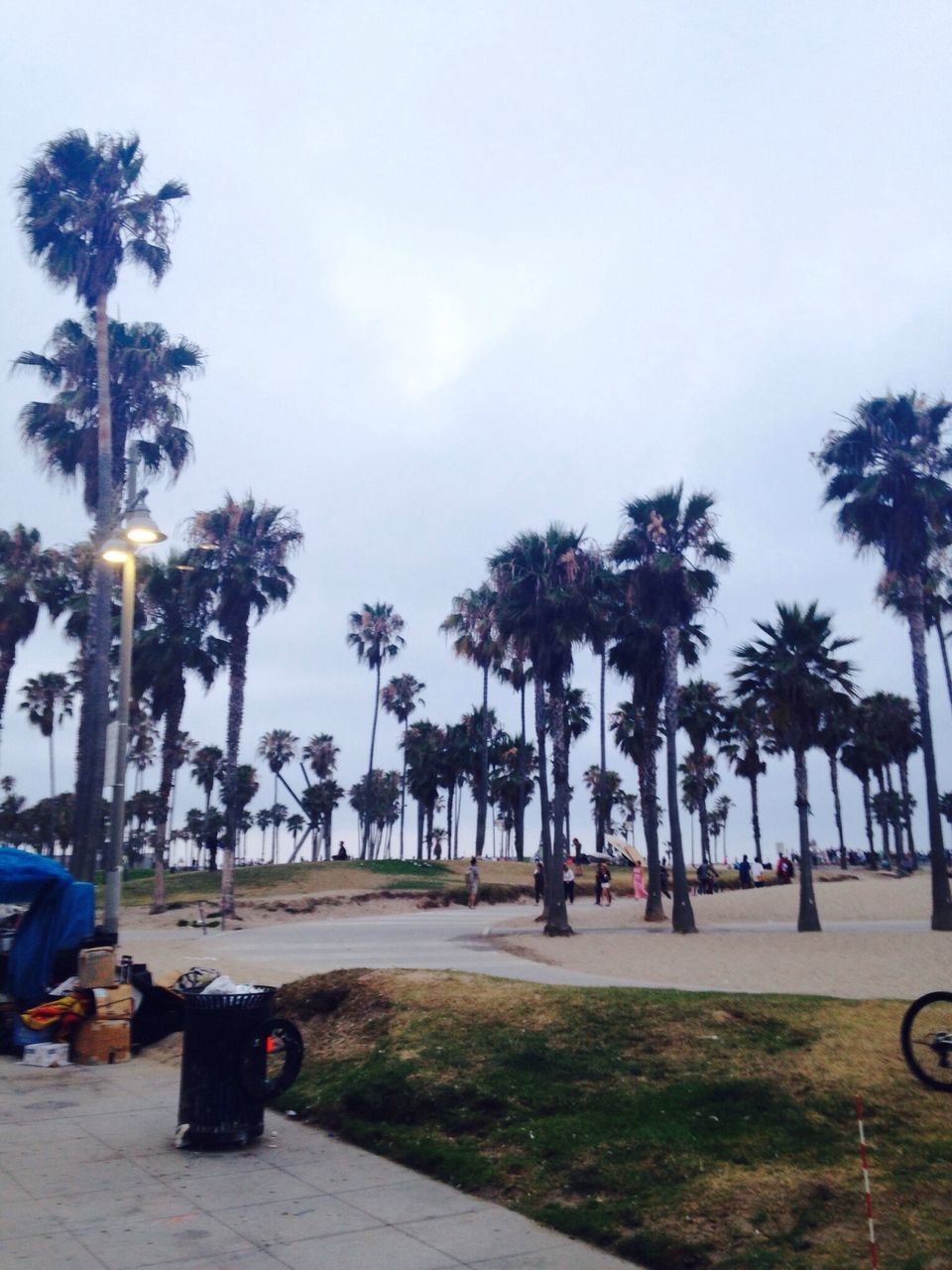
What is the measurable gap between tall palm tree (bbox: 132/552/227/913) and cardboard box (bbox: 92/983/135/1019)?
29.9 metres

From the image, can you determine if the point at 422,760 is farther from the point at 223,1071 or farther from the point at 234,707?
the point at 223,1071

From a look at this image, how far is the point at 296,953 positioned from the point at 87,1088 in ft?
38.7

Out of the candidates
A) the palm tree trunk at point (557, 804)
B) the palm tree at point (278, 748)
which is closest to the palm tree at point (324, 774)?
the palm tree at point (278, 748)

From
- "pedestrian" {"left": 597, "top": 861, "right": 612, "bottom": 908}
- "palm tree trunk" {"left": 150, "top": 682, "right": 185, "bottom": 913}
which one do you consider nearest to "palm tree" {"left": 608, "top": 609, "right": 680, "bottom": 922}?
"pedestrian" {"left": 597, "top": 861, "right": 612, "bottom": 908}

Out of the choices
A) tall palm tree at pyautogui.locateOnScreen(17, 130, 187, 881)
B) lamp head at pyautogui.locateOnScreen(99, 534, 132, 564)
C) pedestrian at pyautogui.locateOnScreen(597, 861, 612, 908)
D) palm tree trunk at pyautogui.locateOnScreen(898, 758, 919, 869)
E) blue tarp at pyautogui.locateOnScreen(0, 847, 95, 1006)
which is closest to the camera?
blue tarp at pyautogui.locateOnScreen(0, 847, 95, 1006)

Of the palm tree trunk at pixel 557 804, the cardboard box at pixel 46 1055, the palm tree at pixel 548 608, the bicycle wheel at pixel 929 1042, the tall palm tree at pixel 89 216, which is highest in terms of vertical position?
the tall palm tree at pixel 89 216

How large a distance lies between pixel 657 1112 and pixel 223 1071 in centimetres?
303

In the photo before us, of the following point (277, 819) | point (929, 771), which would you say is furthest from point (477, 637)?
point (277, 819)

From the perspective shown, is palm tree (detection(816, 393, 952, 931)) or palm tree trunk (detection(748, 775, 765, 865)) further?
palm tree trunk (detection(748, 775, 765, 865))

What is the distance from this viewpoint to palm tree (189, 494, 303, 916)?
38625 mm

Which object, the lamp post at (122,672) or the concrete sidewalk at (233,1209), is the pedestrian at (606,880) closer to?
the lamp post at (122,672)

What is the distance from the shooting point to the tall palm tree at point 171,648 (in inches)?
1601

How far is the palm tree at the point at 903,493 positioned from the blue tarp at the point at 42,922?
2304 cm

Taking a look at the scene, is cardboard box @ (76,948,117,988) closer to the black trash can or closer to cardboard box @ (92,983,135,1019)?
cardboard box @ (92,983,135,1019)
